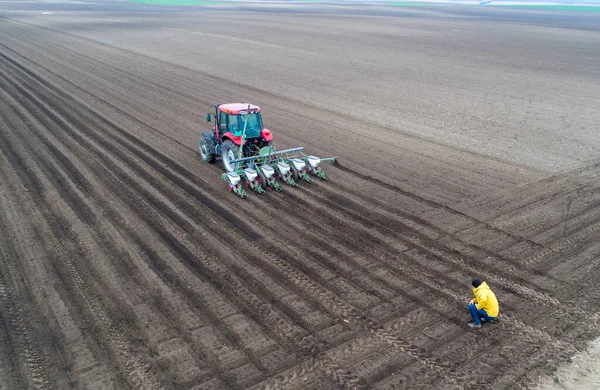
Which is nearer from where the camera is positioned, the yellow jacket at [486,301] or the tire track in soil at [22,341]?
the tire track in soil at [22,341]

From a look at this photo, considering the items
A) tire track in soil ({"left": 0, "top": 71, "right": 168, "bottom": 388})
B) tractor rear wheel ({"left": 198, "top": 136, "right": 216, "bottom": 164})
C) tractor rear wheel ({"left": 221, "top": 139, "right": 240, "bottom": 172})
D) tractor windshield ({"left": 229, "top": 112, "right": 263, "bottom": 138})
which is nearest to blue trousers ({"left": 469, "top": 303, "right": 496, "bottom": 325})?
tire track in soil ({"left": 0, "top": 71, "right": 168, "bottom": 388})

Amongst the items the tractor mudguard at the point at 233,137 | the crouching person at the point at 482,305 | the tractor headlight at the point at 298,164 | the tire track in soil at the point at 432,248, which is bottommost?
the tire track in soil at the point at 432,248

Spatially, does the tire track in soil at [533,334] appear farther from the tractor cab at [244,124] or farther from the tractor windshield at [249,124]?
the tractor windshield at [249,124]

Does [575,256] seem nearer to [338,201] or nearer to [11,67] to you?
[338,201]

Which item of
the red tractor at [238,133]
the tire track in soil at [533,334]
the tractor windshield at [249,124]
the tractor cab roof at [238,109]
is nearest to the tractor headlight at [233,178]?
the red tractor at [238,133]

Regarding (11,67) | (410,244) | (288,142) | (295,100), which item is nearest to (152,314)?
(410,244)

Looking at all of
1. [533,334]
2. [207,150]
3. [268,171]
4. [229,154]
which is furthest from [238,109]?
[533,334]
